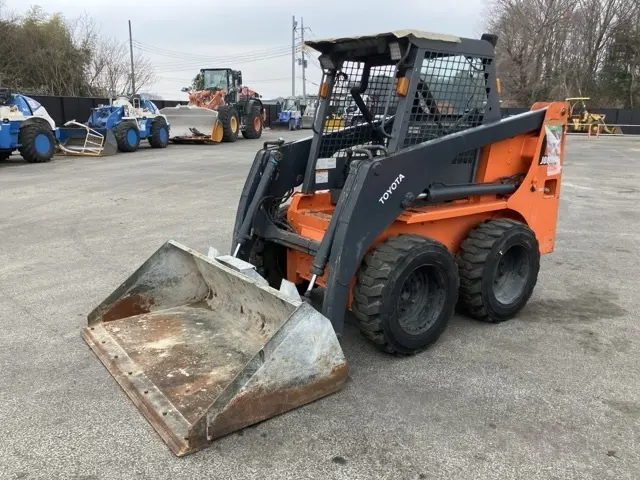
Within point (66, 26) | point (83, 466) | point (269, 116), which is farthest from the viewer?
point (269, 116)

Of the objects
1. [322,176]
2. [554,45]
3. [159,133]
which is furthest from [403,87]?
[554,45]

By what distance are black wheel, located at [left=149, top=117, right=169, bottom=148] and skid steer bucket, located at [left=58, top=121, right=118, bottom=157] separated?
2.22m

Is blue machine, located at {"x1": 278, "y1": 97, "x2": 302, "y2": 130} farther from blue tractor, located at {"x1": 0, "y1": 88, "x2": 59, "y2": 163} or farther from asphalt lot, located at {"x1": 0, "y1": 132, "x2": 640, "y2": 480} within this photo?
asphalt lot, located at {"x1": 0, "y1": 132, "x2": 640, "y2": 480}

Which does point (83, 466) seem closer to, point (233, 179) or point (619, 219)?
point (619, 219)

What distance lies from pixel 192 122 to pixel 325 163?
737 inches

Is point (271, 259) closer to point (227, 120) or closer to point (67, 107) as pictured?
point (227, 120)

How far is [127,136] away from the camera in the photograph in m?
18.3

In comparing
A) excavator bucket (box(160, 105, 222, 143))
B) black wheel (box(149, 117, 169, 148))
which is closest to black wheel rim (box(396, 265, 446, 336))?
black wheel (box(149, 117, 169, 148))

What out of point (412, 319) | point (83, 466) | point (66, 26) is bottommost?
point (83, 466)

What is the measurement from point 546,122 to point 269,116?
33026 mm

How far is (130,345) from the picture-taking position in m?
3.69

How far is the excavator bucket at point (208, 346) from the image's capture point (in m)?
2.83

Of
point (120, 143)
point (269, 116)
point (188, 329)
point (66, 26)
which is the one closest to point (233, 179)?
point (120, 143)

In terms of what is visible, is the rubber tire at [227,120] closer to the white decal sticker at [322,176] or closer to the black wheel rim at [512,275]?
the white decal sticker at [322,176]
